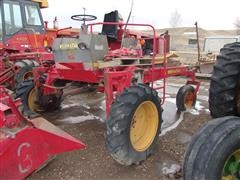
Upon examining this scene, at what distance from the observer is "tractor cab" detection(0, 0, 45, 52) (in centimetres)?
903

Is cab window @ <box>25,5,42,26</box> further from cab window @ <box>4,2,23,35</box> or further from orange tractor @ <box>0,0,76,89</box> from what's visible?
cab window @ <box>4,2,23,35</box>

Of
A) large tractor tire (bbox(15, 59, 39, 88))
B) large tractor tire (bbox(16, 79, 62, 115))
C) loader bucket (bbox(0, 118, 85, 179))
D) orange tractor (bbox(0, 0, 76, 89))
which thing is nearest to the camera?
loader bucket (bbox(0, 118, 85, 179))

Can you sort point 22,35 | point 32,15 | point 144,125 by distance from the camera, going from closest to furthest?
point 144,125 → point 22,35 → point 32,15

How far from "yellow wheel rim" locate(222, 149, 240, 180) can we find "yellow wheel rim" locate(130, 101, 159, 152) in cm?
173

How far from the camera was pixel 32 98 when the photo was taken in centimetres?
637

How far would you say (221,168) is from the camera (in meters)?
2.69

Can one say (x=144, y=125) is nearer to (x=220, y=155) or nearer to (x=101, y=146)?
(x=101, y=146)

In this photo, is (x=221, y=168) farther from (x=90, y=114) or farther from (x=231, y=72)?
(x=90, y=114)

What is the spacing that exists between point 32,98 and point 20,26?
3730 mm

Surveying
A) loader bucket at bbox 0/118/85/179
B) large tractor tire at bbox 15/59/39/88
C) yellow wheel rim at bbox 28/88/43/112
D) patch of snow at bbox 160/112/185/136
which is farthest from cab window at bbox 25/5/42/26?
loader bucket at bbox 0/118/85/179

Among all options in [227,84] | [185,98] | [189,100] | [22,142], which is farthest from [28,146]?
[189,100]

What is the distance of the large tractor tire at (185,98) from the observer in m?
7.07

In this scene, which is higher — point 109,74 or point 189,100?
point 109,74

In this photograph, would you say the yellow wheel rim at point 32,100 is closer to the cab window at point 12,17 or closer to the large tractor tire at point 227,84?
the large tractor tire at point 227,84
